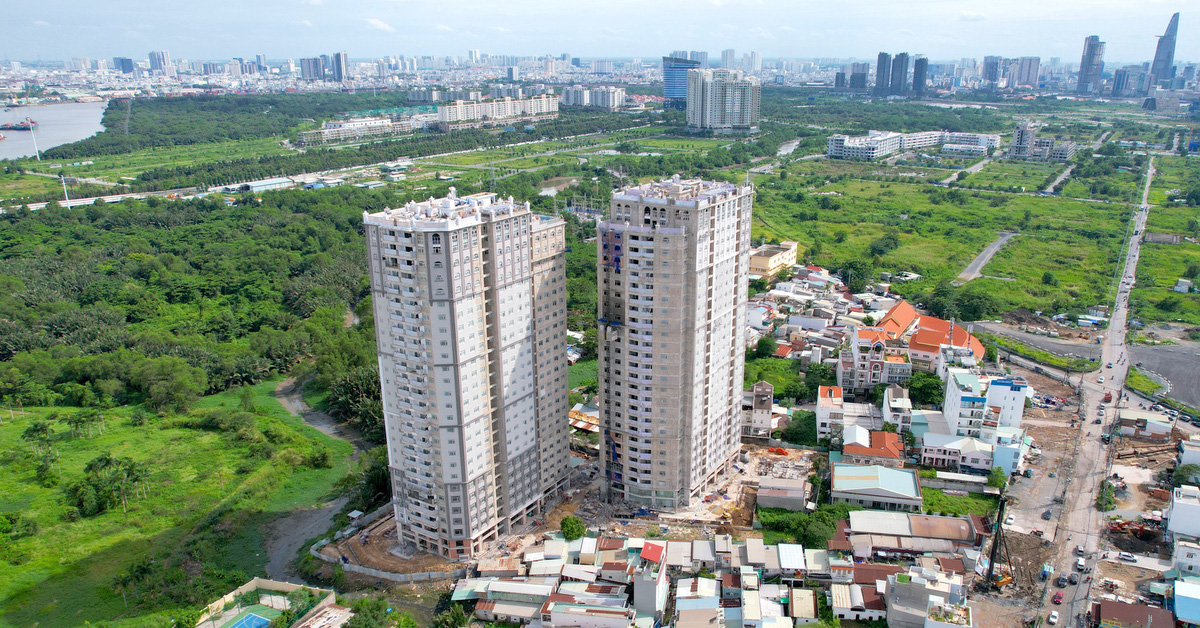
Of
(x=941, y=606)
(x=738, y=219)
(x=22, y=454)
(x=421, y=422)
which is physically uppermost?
(x=738, y=219)

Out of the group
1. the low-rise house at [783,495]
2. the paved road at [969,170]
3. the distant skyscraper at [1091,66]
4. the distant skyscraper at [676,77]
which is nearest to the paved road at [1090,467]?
the low-rise house at [783,495]

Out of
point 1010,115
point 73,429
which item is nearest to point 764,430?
point 73,429

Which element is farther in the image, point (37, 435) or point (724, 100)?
point (724, 100)

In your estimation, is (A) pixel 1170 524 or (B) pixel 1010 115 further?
(B) pixel 1010 115

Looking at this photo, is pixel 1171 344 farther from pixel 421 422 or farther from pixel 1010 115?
pixel 1010 115

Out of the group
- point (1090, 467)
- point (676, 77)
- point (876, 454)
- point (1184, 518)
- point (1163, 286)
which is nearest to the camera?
point (1184, 518)

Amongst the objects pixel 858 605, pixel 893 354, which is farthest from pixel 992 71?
pixel 858 605

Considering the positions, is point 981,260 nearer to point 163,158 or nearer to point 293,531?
point 293,531
